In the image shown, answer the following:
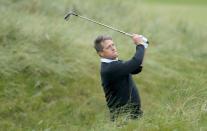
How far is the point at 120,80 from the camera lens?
7.02 m

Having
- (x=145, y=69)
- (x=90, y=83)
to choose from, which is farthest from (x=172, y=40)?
(x=90, y=83)

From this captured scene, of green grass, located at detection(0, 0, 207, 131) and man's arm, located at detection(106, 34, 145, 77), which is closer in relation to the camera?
green grass, located at detection(0, 0, 207, 131)

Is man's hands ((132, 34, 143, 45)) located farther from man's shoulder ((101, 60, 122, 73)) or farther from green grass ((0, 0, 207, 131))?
green grass ((0, 0, 207, 131))

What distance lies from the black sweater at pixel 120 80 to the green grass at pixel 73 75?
0.23 metres

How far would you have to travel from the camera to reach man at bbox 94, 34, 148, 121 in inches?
274

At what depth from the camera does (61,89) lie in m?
9.85

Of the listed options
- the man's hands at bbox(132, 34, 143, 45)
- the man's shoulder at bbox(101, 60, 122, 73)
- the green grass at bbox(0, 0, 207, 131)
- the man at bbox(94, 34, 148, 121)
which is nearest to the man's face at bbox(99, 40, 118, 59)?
the man at bbox(94, 34, 148, 121)

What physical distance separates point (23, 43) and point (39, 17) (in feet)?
6.91

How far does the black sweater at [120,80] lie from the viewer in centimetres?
697

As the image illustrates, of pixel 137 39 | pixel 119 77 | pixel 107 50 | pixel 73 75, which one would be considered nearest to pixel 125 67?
pixel 119 77

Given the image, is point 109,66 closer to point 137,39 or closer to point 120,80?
point 120,80

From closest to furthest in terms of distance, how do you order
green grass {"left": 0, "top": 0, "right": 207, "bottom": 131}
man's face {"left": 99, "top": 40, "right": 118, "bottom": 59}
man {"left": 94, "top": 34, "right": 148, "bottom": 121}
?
1. green grass {"left": 0, "top": 0, "right": 207, "bottom": 131}
2. man {"left": 94, "top": 34, "right": 148, "bottom": 121}
3. man's face {"left": 99, "top": 40, "right": 118, "bottom": 59}

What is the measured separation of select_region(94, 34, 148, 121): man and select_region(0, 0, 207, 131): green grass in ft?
0.64

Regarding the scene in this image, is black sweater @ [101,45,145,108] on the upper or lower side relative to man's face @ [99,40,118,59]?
lower
